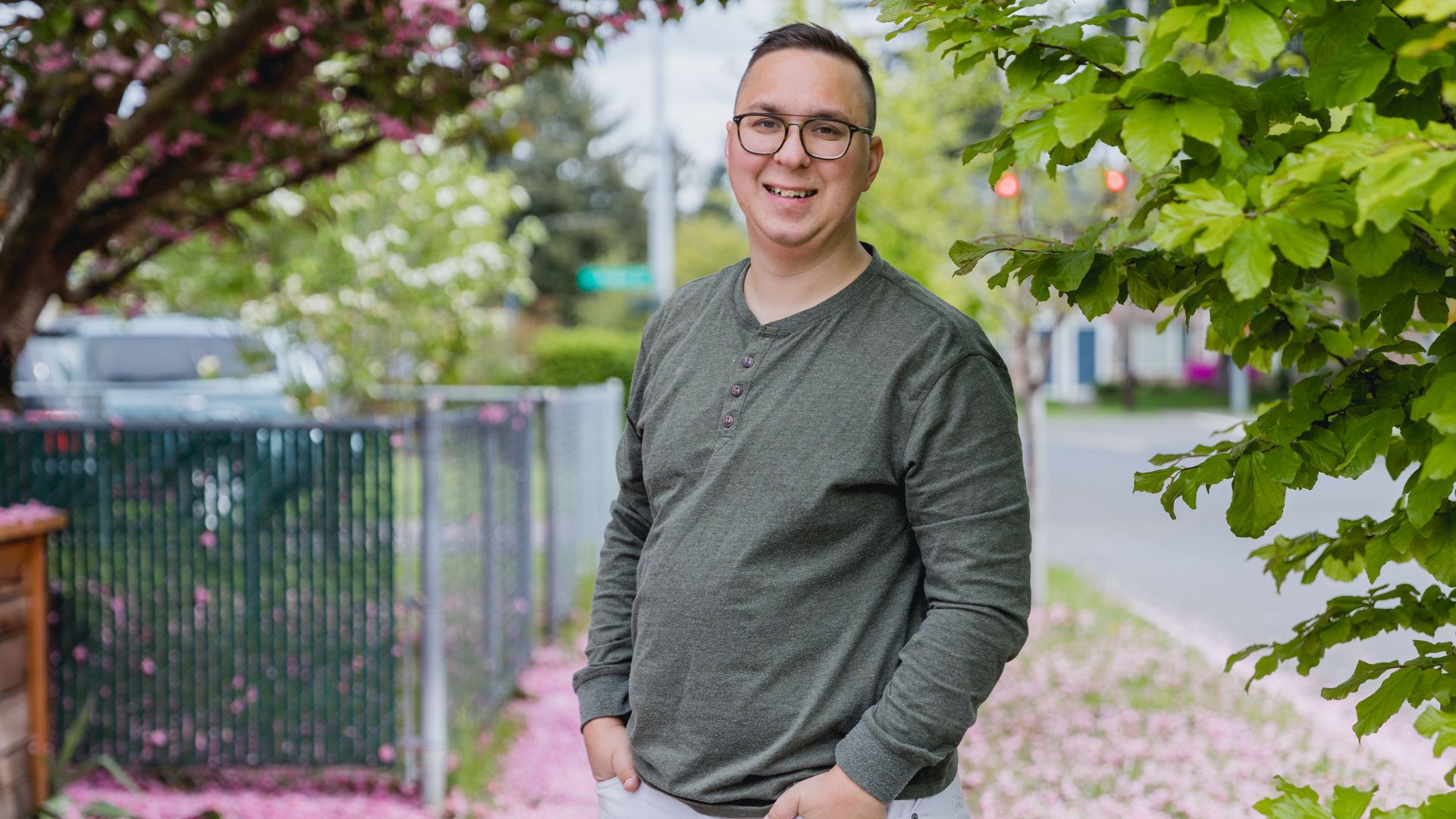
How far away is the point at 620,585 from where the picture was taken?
2.20m

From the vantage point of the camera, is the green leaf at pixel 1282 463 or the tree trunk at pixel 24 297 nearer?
the green leaf at pixel 1282 463

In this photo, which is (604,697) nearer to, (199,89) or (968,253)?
(968,253)

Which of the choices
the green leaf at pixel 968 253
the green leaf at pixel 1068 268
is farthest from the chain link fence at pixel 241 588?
the green leaf at pixel 1068 268

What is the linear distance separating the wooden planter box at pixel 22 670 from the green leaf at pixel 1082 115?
3701mm

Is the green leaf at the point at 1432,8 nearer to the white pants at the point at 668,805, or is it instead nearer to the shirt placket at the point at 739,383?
the shirt placket at the point at 739,383

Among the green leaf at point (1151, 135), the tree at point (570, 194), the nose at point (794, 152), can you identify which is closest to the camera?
the green leaf at point (1151, 135)

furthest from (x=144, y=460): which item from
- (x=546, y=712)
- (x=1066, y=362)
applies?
(x=1066, y=362)

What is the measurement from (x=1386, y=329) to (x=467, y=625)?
4.34m

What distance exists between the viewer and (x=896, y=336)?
180cm

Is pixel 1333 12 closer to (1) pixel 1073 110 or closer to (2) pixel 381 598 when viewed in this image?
(1) pixel 1073 110

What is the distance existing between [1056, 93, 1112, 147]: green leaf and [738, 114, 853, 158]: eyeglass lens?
60 centimetres

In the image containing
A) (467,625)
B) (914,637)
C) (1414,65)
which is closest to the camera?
(1414,65)

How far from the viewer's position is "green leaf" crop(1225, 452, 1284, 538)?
1.50 metres

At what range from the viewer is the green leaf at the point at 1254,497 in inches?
59.1
